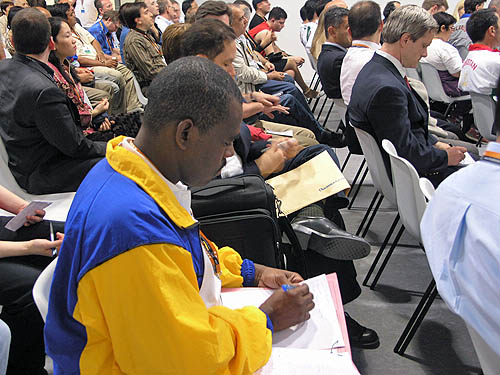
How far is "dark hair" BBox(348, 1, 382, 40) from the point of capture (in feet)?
11.5

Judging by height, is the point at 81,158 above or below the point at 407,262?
above

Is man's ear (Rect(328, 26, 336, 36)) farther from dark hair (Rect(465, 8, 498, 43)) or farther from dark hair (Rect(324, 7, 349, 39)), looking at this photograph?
dark hair (Rect(465, 8, 498, 43))

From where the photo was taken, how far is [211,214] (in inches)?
73.0

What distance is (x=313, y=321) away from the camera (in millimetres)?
1336

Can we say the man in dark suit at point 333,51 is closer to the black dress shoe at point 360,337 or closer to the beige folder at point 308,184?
the beige folder at point 308,184

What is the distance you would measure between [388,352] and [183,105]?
1501 millimetres

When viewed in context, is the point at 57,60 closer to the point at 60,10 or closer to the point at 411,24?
the point at 411,24

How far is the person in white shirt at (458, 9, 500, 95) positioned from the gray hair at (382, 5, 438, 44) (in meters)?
1.43

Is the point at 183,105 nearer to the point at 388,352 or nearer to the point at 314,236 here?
the point at 314,236

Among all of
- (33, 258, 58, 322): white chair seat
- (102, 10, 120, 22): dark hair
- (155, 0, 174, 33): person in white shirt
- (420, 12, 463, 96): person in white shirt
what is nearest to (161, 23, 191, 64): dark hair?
(33, 258, 58, 322): white chair seat

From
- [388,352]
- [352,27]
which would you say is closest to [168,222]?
[388,352]

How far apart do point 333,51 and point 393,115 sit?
1775mm

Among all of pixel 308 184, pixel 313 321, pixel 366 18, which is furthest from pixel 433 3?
pixel 313 321

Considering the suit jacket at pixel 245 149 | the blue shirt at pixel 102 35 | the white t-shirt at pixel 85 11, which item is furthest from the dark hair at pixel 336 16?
the white t-shirt at pixel 85 11
